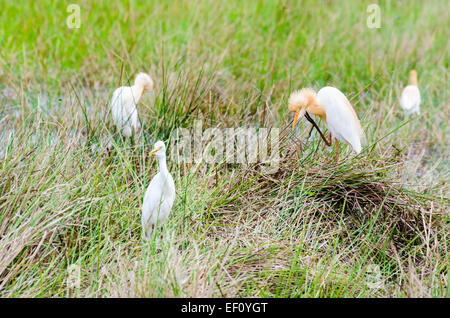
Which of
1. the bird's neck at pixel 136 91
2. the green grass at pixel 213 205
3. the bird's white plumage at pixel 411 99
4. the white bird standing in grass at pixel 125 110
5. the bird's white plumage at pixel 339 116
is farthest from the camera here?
the bird's white plumage at pixel 411 99

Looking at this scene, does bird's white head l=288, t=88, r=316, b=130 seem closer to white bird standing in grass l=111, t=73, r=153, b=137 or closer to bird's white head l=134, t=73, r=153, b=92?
white bird standing in grass l=111, t=73, r=153, b=137

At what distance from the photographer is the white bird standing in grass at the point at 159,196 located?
7.02 ft

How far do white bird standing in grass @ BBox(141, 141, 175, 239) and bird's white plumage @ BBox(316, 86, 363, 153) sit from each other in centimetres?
78

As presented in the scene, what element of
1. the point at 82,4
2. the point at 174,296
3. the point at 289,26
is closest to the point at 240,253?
the point at 174,296

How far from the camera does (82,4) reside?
4934 millimetres

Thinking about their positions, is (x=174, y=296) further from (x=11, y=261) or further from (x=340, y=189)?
(x=340, y=189)

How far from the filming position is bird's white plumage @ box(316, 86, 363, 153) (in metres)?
2.41

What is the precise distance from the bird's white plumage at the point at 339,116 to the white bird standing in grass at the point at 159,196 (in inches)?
30.6

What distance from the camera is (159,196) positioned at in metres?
2.15

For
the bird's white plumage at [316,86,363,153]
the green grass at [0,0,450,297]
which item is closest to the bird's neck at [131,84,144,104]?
the green grass at [0,0,450,297]

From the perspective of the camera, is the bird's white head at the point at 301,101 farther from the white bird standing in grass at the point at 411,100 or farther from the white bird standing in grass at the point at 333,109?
the white bird standing in grass at the point at 411,100

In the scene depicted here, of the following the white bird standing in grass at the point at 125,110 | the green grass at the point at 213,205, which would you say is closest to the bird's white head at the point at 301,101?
the green grass at the point at 213,205

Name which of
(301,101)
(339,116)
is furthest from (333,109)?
(301,101)
